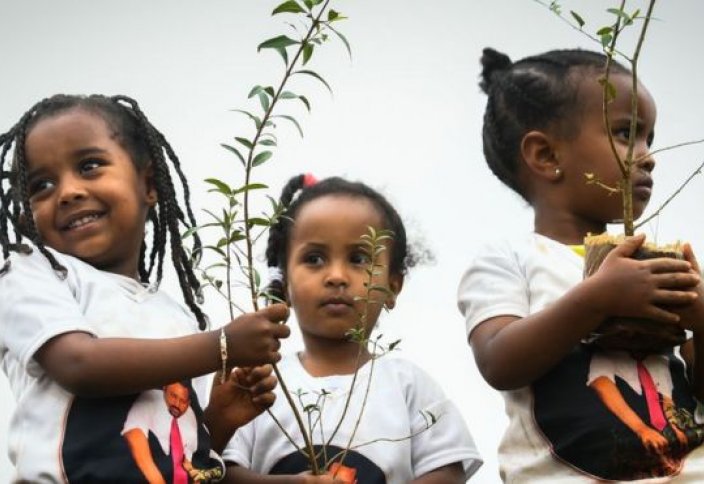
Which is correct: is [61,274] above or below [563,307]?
below

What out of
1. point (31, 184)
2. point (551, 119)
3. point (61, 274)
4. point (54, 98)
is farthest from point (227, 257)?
point (551, 119)

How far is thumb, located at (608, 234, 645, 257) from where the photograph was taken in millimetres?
3117

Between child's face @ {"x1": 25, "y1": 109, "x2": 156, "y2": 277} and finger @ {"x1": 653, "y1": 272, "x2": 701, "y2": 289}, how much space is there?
1.66 metres

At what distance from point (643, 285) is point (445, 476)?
118 centimetres

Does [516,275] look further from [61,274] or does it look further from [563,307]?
[61,274]

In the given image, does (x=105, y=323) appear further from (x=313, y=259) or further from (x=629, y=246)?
(x=629, y=246)

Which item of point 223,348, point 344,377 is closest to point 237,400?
point 223,348

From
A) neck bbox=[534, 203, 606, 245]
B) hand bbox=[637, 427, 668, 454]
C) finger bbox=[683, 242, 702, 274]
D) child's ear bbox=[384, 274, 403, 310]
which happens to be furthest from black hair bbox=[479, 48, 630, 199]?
hand bbox=[637, 427, 668, 454]

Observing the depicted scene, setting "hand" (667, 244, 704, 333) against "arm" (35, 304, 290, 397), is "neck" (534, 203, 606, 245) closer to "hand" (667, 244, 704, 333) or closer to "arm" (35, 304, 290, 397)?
"hand" (667, 244, 704, 333)

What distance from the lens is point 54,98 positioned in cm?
386

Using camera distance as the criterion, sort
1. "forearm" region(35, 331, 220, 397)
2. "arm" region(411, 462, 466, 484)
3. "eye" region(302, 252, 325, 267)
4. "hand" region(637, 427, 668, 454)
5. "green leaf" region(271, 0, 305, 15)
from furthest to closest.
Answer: "eye" region(302, 252, 325, 267), "arm" region(411, 462, 466, 484), "hand" region(637, 427, 668, 454), "forearm" region(35, 331, 220, 397), "green leaf" region(271, 0, 305, 15)

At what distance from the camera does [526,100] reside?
412 cm

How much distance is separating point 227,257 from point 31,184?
0.93m

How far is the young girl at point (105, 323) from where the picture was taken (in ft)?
10.2
